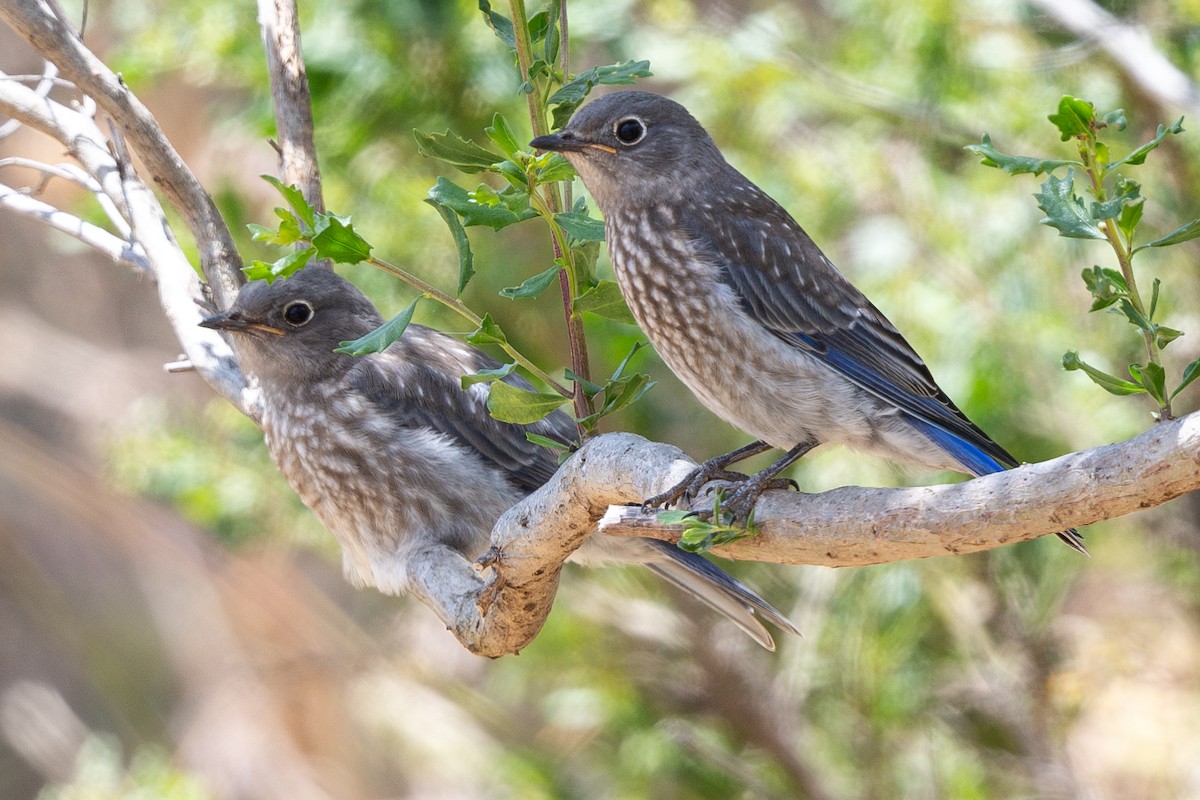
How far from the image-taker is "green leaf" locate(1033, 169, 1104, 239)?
1.81m

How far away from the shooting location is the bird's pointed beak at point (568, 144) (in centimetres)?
277

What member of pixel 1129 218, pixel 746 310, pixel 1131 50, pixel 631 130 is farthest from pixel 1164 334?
pixel 1131 50

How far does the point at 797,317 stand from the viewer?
287 cm

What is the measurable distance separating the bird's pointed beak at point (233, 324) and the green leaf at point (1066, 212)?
188cm

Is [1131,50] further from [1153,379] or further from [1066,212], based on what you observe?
[1153,379]

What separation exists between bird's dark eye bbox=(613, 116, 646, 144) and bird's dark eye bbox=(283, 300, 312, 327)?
897mm

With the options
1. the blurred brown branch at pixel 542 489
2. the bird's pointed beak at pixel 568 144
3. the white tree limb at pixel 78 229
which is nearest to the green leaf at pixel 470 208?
the blurred brown branch at pixel 542 489

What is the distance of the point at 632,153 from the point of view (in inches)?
120

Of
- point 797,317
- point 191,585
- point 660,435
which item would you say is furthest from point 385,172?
point 191,585

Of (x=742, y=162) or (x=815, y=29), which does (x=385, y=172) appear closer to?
(x=742, y=162)

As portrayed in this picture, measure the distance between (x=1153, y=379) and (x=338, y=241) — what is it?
4.20ft

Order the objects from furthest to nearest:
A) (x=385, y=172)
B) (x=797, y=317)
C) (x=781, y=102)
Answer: (x=781, y=102), (x=385, y=172), (x=797, y=317)

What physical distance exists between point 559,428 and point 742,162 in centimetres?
236

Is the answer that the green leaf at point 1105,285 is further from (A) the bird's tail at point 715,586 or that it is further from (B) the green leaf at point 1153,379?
(A) the bird's tail at point 715,586
